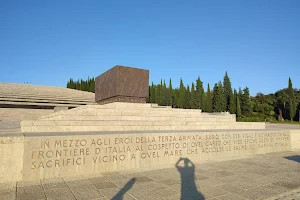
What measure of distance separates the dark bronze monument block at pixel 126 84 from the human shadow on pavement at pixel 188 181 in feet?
26.0

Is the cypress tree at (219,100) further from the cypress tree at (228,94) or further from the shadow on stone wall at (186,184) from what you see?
the shadow on stone wall at (186,184)

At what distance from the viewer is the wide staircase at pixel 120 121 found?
6.91 meters

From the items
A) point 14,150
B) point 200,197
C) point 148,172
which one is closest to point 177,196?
point 200,197

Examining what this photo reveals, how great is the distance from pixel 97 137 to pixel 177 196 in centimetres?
269

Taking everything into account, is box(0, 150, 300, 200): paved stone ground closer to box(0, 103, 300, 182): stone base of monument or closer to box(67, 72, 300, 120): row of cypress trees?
box(0, 103, 300, 182): stone base of monument

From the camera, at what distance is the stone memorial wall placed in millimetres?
4863

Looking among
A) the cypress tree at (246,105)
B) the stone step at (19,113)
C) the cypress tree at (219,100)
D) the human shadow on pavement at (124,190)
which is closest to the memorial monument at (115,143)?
the human shadow on pavement at (124,190)

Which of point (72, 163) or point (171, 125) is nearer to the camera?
point (72, 163)

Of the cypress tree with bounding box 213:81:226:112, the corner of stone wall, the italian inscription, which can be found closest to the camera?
the corner of stone wall

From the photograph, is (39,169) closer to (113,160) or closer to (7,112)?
(113,160)

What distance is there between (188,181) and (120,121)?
3.90 meters

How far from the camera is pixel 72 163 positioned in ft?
17.1

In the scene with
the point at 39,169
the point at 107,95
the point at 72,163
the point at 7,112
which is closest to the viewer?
the point at 39,169

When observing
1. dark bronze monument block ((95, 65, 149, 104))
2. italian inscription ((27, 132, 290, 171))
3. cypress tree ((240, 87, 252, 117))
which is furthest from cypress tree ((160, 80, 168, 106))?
italian inscription ((27, 132, 290, 171))
